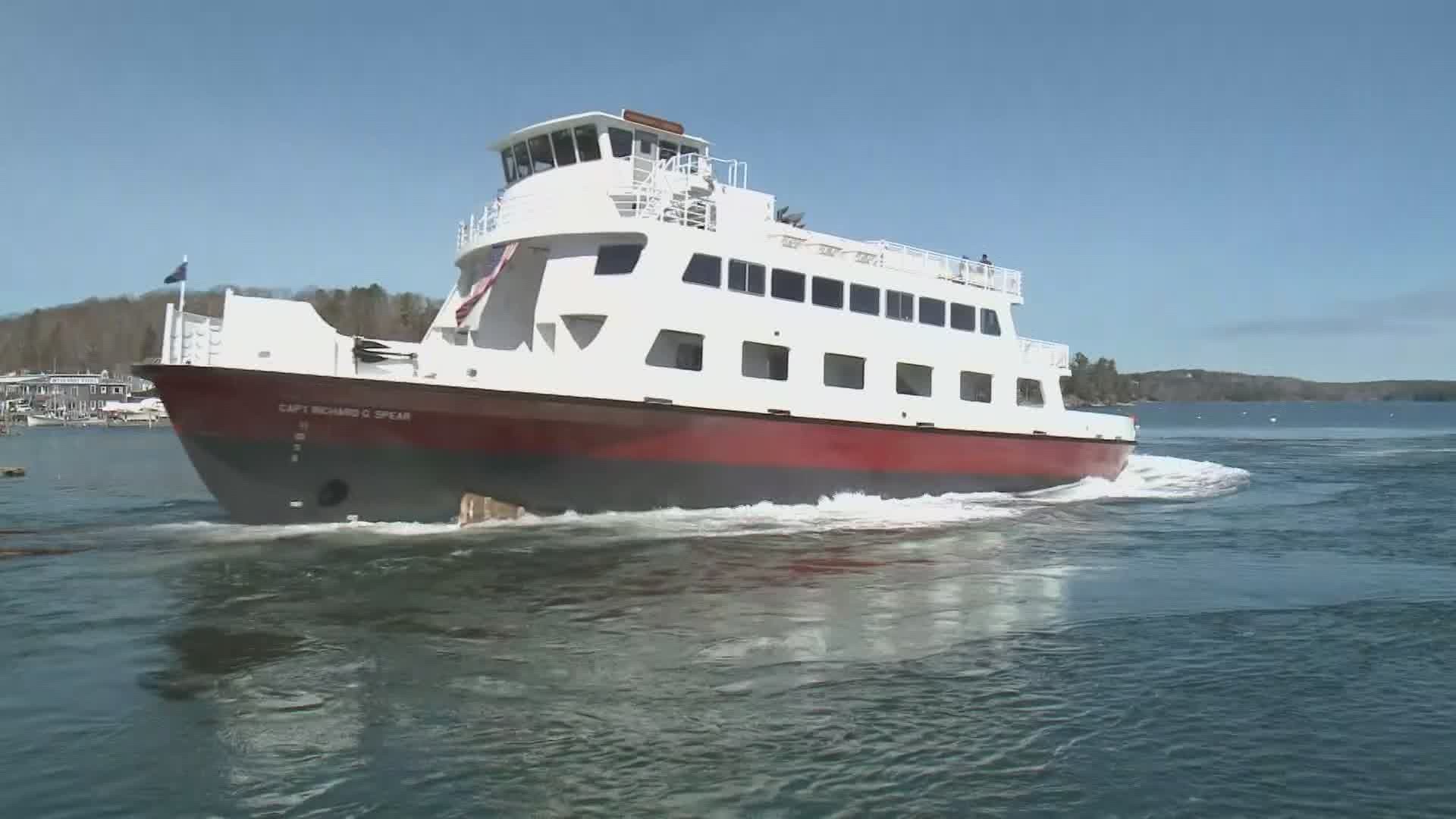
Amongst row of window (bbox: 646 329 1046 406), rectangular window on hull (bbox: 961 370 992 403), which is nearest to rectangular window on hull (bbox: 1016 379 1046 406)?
row of window (bbox: 646 329 1046 406)

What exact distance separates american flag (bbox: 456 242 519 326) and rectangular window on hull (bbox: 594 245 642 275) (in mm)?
1585

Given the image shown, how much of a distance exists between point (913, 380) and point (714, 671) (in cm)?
1241

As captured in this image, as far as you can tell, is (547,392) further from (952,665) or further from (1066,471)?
(1066,471)

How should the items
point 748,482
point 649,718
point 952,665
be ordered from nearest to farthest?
point 649,718
point 952,665
point 748,482

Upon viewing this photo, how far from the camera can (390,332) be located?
243 feet

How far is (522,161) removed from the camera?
1789 centimetres

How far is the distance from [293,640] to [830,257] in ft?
39.5

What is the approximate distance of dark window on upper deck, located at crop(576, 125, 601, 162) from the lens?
16.8 m

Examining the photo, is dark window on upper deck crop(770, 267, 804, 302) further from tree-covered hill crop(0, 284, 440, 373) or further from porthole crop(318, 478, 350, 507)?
tree-covered hill crop(0, 284, 440, 373)

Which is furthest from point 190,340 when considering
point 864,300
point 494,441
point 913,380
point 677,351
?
point 913,380

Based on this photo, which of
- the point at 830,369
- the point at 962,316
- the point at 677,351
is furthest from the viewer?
the point at 962,316

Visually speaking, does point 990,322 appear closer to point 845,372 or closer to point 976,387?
point 976,387

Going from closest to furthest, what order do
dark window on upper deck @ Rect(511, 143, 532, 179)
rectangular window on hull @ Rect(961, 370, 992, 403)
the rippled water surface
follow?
the rippled water surface, dark window on upper deck @ Rect(511, 143, 532, 179), rectangular window on hull @ Rect(961, 370, 992, 403)

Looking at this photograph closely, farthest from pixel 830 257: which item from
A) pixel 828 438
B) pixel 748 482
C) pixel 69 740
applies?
pixel 69 740
